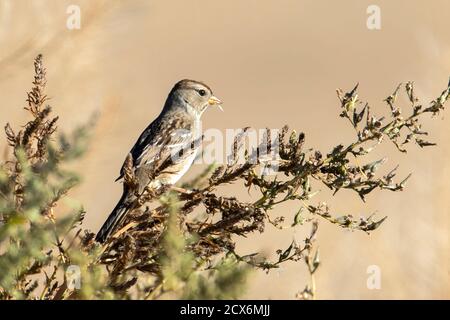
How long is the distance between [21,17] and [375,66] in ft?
51.8

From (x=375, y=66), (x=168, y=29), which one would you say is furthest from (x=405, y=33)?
(x=168, y=29)

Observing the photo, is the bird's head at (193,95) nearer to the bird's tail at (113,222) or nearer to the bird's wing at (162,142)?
the bird's wing at (162,142)

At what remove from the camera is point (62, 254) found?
2787 mm

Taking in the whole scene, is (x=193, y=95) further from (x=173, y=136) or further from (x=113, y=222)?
(x=113, y=222)

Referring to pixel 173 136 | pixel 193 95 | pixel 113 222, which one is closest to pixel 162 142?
pixel 173 136

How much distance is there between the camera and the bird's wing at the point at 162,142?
5238 millimetres

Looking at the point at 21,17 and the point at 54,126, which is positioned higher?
the point at 21,17

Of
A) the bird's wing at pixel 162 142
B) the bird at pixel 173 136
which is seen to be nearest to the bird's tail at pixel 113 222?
the bird at pixel 173 136

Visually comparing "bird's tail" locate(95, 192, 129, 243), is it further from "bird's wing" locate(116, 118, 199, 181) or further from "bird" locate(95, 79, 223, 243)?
"bird's wing" locate(116, 118, 199, 181)

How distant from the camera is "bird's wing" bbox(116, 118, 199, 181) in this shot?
5.24 metres

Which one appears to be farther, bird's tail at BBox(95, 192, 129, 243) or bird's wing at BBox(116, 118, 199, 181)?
bird's wing at BBox(116, 118, 199, 181)

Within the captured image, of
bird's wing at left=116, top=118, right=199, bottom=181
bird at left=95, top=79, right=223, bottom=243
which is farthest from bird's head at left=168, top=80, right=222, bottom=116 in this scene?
bird's wing at left=116, top=118, right=199, bottom=181

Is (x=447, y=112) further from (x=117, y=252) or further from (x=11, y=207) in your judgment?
(x=11, y=207)

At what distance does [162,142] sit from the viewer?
5.68 metres
